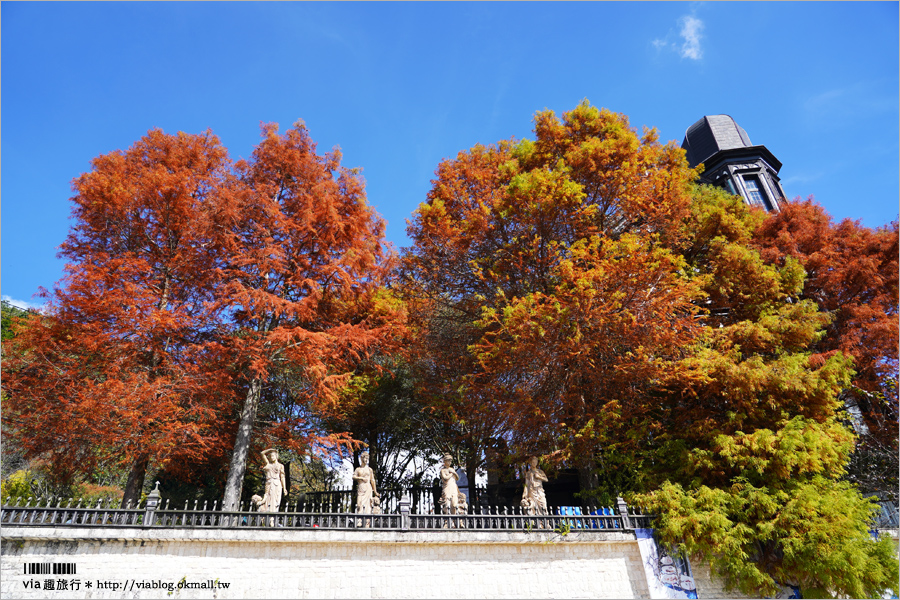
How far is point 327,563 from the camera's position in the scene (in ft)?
28.1

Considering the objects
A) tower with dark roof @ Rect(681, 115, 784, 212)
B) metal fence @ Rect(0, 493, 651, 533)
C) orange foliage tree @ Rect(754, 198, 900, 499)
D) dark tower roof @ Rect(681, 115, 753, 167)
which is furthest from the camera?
dark tower roof @ Rect(681, 115, 753, 167)

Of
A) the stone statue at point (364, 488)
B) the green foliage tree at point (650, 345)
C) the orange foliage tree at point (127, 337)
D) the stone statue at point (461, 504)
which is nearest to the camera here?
the green foliage tree at point (650, 345)

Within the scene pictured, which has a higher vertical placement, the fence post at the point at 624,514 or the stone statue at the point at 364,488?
the stone statue at the point at 364,488

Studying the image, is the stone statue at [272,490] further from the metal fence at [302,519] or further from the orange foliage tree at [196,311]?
the orange foliage tree at [196,311]

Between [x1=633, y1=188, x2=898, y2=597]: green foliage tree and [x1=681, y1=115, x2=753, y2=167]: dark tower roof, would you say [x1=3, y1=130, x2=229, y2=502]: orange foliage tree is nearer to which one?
[x1=633, y1=188, x2=898, y2=597]: green foliage tree

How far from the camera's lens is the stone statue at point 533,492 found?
33.8ft

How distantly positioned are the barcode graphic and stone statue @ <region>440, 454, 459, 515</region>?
648 centimetres

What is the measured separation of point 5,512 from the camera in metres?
7.91

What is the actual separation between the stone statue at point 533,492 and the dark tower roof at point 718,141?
27.4 meters

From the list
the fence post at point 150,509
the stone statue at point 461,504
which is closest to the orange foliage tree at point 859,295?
the stone statue at point 461,504

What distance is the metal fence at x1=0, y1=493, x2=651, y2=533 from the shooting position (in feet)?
26.3

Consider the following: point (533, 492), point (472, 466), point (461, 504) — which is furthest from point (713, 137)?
point (461, 504)

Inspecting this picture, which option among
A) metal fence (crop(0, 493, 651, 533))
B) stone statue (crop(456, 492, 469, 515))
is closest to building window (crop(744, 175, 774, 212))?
metal fence (crop(0, 493, 651, 533))

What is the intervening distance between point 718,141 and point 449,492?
31112 millimetres
